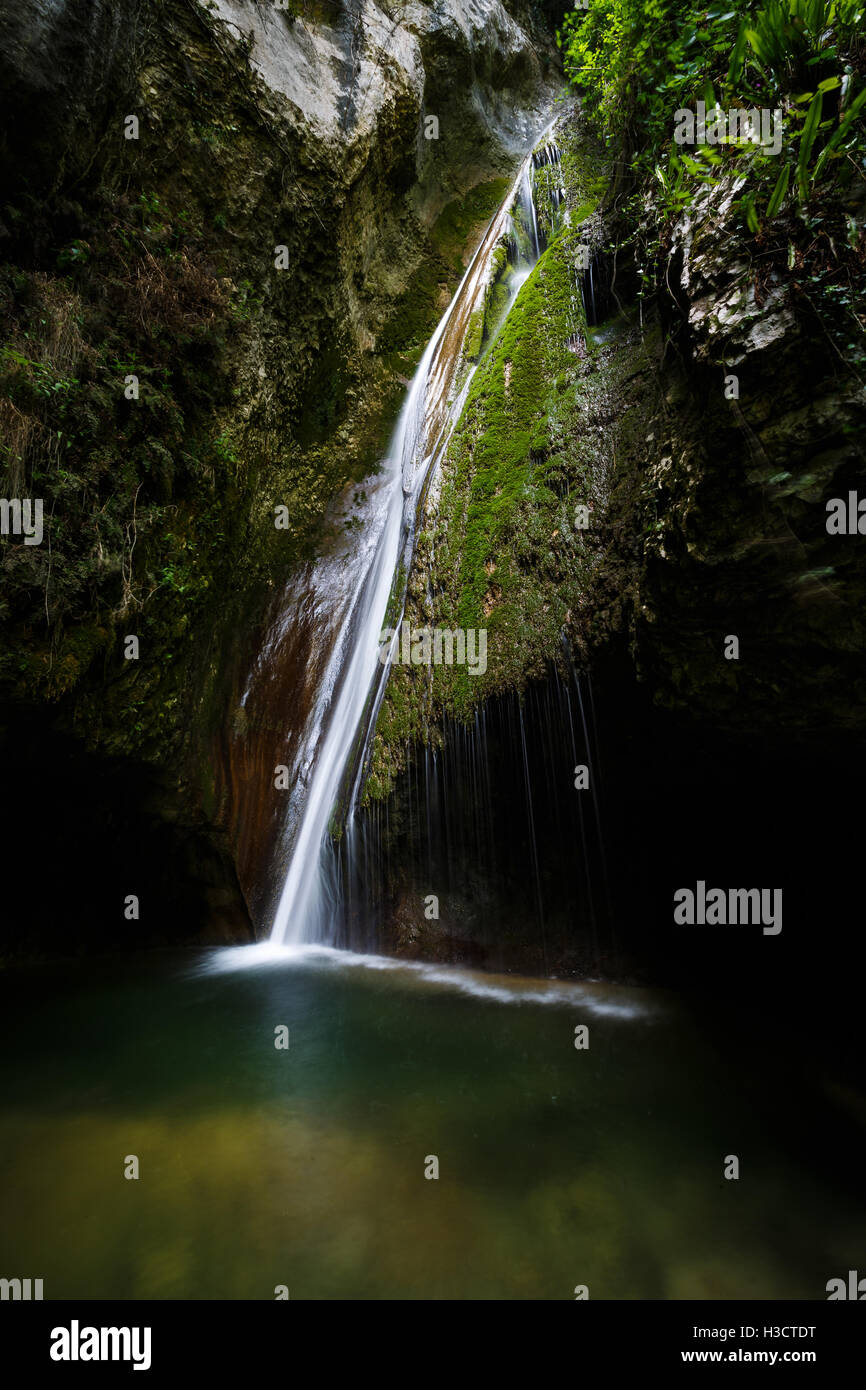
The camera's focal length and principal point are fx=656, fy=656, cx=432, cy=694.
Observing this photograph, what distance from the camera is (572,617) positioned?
18.5 feet

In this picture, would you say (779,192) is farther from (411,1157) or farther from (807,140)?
(411,1157)

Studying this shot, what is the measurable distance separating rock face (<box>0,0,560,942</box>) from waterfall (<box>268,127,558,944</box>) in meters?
0.59

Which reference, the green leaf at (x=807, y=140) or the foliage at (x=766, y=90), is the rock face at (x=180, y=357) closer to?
the foliage at (x=766, y=90)

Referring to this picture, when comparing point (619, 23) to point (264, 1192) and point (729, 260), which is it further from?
point (264, 1192)

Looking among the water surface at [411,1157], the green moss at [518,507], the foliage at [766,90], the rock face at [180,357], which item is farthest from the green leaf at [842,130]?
the rock face at [180,357]

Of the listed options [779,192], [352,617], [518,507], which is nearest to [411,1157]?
[779,192]

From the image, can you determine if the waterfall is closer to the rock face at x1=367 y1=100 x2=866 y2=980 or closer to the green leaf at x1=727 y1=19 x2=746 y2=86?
the rock face at x1=367 y1=100 x2=866 y2=980

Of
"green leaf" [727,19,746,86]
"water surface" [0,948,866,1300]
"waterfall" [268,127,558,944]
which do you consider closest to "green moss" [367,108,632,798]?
"waterfall" [268,127,558,944]

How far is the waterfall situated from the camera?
7.62 meters

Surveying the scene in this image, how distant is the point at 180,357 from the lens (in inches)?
280

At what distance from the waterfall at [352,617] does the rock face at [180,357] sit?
0.59m

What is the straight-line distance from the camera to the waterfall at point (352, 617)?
762 centimetres

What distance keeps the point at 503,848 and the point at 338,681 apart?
3.57 meters

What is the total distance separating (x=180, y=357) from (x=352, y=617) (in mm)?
3744
